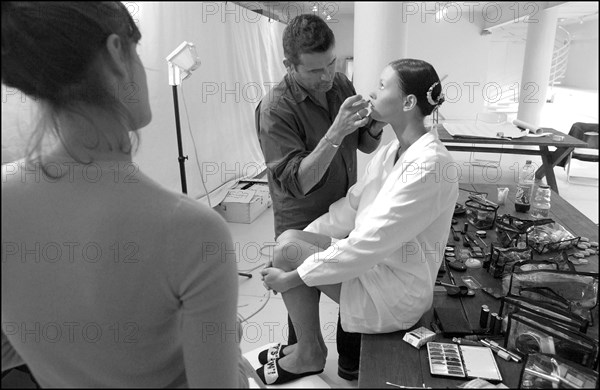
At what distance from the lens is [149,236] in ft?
1.77

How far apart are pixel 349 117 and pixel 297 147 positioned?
37 centimetres

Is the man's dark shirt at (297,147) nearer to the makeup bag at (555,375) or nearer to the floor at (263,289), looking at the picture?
the floor at (263,289)

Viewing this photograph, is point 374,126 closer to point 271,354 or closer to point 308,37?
point 308,37

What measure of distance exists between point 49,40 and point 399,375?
44.9 inches

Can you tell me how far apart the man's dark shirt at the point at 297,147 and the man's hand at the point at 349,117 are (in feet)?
0.87

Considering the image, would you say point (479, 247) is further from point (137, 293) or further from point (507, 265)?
point (137, 293)

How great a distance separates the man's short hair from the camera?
1416 mm

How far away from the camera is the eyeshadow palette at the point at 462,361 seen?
115cm

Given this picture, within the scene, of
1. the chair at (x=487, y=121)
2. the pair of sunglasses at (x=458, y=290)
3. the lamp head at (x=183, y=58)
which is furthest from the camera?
the chair at (x=487, y=121)

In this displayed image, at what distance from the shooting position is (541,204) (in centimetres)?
249

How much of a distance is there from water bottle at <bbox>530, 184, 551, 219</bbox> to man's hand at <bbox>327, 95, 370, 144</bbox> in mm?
1510

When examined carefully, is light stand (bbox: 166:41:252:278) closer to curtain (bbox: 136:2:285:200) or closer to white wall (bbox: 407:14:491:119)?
curtain (bbox: 136:2:285:200)

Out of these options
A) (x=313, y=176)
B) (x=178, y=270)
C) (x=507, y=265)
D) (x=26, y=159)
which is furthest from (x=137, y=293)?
(x=507, y=265)

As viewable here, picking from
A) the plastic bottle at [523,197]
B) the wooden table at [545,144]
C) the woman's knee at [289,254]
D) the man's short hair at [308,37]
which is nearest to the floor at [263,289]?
the wooden table at [545,144]
